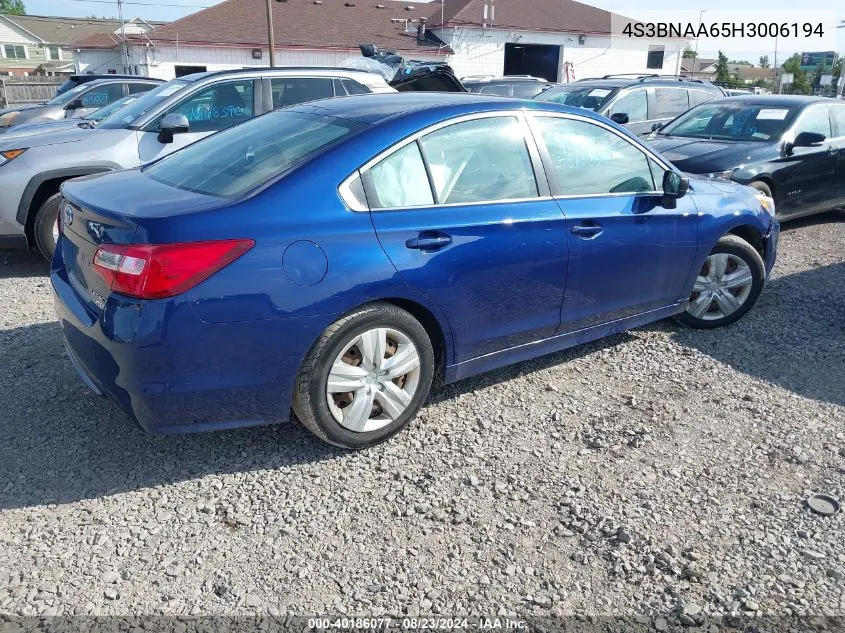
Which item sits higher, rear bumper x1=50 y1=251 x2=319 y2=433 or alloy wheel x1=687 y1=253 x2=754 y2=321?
rear bumper x1=50 y1=251 x2=319 y2=433

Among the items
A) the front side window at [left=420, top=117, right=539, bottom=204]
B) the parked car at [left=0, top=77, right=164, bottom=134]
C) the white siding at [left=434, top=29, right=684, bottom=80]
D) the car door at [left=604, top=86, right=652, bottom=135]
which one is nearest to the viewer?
the front side window at [left=420, top=117, right=539, bottom=204]

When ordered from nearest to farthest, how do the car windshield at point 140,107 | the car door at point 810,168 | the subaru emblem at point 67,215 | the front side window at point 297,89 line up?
the subaru emblem at point 67,215, the car windshield at point 140,107, the front side window at point 297,89, the car door at point 810,168

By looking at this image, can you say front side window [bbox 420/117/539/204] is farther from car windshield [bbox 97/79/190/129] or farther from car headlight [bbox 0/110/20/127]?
car headlight [bbox 0/110/20/127]

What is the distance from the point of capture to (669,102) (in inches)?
424

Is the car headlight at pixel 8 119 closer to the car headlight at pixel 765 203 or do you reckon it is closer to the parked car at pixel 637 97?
the parked car at pixel 637 97

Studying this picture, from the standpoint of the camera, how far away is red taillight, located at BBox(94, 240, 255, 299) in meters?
2.77

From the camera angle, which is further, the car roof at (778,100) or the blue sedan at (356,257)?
the car roof at (778,100)

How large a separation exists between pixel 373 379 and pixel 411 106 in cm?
145

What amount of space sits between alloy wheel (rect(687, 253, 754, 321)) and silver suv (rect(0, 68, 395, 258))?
4.13 metres

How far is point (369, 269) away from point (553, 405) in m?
1.47

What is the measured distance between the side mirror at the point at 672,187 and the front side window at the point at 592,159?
105 mm

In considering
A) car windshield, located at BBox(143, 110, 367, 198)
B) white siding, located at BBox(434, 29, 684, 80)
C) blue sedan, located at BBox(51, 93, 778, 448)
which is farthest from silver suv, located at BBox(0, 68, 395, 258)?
white siding, located at BBox(434, 29, 684, 80)

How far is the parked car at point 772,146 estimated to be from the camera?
7410 millimetres

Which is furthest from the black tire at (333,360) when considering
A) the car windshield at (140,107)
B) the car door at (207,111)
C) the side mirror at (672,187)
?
the car windshield at (140,107)
